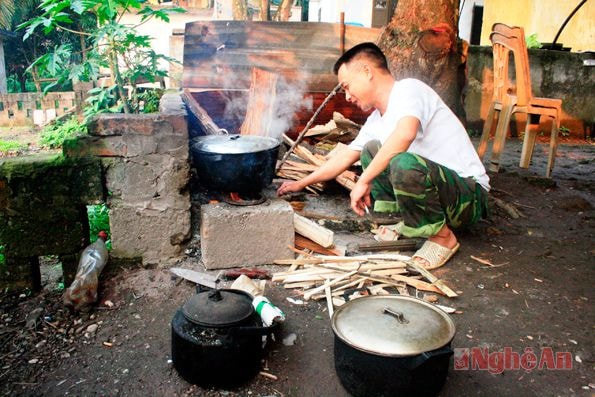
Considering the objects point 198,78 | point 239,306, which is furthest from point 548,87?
point 239,306

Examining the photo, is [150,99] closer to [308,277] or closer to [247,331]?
[308,277]

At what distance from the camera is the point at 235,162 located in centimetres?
350

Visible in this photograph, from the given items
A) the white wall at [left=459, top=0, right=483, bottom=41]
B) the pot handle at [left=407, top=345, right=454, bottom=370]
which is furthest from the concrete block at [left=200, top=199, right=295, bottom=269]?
the white wall at [left=459, top=0, right=483, bottom=41]

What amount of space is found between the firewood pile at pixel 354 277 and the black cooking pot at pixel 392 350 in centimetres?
81

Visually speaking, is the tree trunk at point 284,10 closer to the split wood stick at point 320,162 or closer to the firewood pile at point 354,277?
the split wood stick at point 320,162

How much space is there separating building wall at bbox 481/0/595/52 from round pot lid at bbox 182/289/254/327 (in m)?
10.8

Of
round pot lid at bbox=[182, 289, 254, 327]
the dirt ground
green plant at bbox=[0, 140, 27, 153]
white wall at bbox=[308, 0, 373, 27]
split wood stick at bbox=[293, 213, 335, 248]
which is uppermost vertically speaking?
white wall at bbox=[308, 0, 373, 27]

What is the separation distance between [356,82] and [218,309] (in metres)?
2.11

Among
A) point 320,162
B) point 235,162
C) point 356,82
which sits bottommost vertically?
point 320,162

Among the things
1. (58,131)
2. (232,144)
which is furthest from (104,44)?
(58,131)

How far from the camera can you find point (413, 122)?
3.44 meters

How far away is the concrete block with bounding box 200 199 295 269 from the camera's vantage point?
11.7ft

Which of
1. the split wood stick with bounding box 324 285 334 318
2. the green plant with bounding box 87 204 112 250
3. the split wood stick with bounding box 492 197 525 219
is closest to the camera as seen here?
the split wood stick with bounding box 324 285 334 318

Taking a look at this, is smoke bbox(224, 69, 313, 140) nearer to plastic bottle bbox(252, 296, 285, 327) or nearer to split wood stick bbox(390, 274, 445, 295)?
split wood stick bbox(390, 274, 445, 295)
